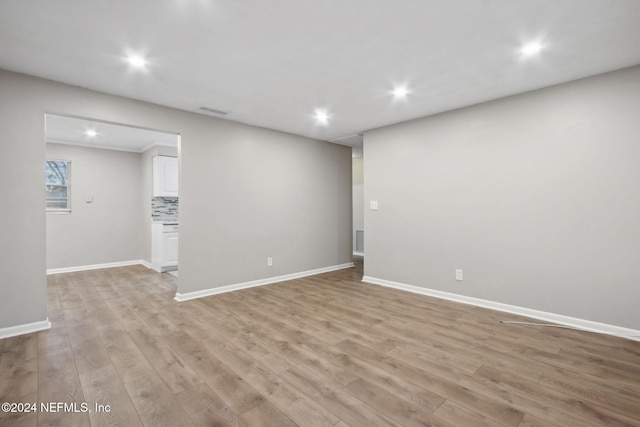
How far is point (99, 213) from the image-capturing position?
6.16 meters

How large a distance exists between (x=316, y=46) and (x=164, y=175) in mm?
4794

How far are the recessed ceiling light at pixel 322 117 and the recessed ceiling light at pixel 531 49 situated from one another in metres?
2.28

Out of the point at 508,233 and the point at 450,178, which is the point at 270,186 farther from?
the point at 508,233

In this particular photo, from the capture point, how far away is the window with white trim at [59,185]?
572 cm

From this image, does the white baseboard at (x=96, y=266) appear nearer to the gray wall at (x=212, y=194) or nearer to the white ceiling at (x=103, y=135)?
the white ceiling at (x=103, y=135)

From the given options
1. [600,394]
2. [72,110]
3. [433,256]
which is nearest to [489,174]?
[433,256]

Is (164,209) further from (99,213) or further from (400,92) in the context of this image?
(400,92)

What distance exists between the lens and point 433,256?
13.6 feet

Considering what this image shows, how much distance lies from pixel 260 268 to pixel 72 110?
310cm

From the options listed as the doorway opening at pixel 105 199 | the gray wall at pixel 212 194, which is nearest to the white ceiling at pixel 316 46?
the gray wall at pixel 212 194

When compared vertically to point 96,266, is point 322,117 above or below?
above

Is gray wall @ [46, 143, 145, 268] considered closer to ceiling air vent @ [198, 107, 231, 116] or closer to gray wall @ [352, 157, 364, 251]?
ceiling air vent @ [198, 107, 231, 116]

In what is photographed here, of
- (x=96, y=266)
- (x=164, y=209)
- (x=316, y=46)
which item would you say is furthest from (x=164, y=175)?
(x=316, y=46)

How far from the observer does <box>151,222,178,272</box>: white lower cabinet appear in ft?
19.0
